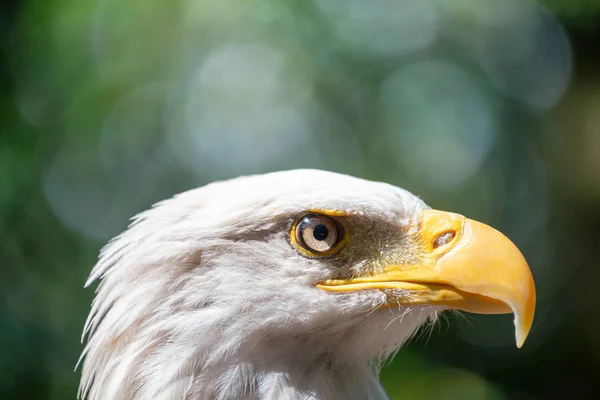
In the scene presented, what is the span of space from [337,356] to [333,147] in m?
3.64

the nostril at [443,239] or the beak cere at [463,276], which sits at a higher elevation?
the nostril at [443,239]

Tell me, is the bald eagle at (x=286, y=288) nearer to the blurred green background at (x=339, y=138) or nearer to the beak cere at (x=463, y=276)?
the beak cere at (x=463, y=276)

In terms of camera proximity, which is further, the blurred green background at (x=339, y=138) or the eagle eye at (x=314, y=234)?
the blurred green background at (x=339, y=138)

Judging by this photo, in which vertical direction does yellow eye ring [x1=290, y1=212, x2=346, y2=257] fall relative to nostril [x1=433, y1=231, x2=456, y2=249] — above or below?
above

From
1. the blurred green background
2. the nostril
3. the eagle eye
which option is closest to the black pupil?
the eagle eye

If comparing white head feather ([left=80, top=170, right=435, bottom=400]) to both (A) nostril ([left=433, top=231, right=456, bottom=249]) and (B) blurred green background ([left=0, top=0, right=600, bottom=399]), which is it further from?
(B) blurred green background ([left=0, top=0, right=600, bottom=399])

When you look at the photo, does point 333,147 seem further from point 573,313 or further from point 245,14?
point 573,313

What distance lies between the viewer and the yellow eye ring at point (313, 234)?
4.17 feet

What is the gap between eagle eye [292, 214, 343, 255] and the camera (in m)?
1.27

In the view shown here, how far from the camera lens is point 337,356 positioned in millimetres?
1311

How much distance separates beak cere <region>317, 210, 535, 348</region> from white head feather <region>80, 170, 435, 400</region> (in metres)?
0.05

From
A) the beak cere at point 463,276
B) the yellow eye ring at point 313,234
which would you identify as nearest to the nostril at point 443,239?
the beak cere at point 463,276

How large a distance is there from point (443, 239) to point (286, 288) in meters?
0.37

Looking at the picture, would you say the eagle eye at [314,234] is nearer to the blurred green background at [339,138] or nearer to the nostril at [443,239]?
the nostril at [443,239]
